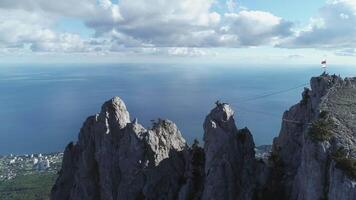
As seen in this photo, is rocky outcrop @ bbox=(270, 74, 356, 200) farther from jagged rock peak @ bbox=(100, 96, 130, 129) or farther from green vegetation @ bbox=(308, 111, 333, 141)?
jagged rock peak @ bbox=(100, 96, 130, 129)

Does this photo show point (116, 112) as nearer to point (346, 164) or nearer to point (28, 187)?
point (346, 164)

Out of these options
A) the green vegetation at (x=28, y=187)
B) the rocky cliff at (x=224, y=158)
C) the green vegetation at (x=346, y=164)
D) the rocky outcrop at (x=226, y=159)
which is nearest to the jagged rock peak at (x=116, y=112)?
the rocky cliff at (x=224, y=158)

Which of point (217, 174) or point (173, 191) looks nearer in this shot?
point (217, 174)

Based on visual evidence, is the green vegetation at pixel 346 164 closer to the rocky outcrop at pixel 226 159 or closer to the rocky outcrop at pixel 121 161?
the rocky outcrop at pixel 226 159

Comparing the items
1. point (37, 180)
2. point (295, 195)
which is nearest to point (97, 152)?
point (295, 195)

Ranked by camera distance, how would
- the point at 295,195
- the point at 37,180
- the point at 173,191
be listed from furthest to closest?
1. the point at 37,180
2. the point at 173,191
3. the point at 295,195

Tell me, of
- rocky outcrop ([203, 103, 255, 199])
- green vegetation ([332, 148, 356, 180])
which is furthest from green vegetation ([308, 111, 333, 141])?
rocky outcrop ([203, 103, 255, 199])

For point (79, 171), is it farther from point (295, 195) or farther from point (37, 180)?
point (37, 180)
